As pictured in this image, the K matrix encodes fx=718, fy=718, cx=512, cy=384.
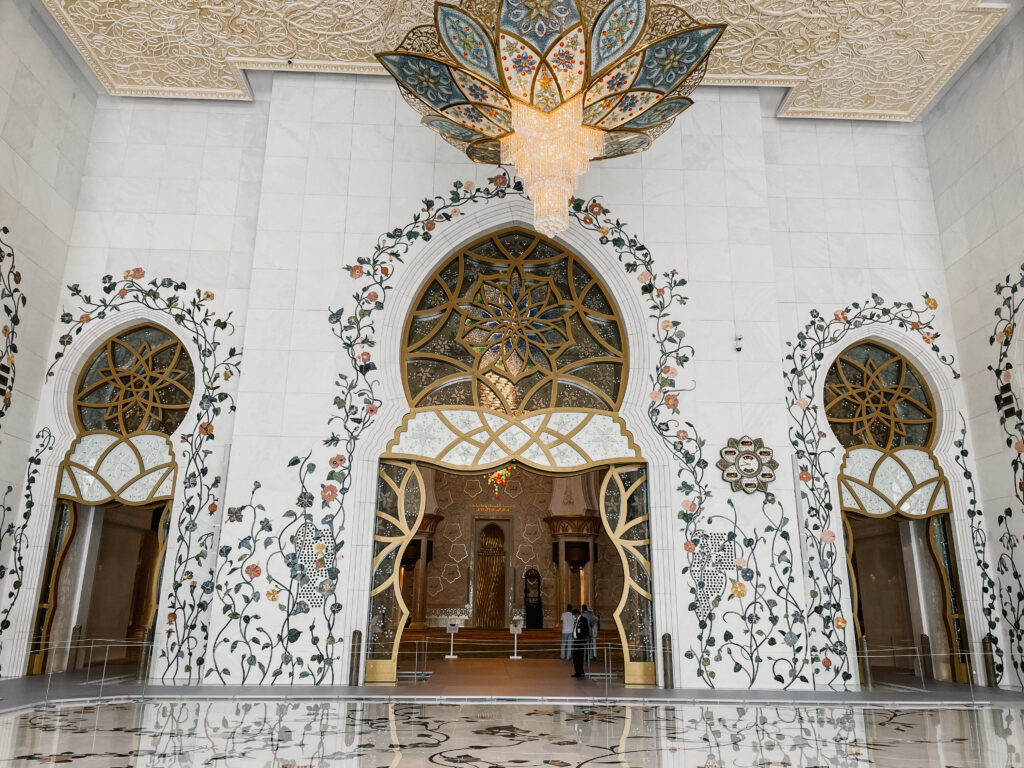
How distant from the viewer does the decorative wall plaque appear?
20.7ft

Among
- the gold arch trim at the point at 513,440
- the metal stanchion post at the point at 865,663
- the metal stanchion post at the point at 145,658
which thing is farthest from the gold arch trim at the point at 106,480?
the metal stanchion post at the point at 865,663

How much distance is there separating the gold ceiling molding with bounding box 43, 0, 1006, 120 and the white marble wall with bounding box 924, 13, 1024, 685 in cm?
32

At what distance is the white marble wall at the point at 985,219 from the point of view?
6.57 metres

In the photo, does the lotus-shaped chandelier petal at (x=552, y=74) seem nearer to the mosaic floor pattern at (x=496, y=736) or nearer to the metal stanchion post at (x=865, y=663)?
the mosaic floor pattern at (x=496, y=736)

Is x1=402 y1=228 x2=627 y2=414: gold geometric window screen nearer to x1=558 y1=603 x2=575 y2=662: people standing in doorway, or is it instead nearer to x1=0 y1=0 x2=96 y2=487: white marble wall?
x1=558 y1=603 x2=575 y2=662: people standing in doorway

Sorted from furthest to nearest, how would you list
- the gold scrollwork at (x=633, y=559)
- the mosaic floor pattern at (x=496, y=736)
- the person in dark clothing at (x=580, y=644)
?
the person in dark clothing at (x=580, y=644), the gold scrollwork at (x=633, y=559), the mosaic floor pattern at (x=496, y=736)

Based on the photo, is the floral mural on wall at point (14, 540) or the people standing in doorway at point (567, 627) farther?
the people standing in doorway at point (567, 627)

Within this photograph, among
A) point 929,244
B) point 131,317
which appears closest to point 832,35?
point 929,244

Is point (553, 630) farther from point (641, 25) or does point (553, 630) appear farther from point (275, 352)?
point (641, 25)

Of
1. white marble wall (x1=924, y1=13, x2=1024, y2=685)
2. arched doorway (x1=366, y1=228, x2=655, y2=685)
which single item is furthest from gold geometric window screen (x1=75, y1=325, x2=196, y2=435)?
white marble wall (x1=924, y1=13, x2=1024, y2=685)

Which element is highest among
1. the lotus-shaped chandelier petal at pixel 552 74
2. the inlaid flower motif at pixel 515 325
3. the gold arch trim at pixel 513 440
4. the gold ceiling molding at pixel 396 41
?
the gold ceiling molding at pixel 396 41

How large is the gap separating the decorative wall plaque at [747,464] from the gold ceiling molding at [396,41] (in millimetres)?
3694

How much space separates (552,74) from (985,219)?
15.9ft

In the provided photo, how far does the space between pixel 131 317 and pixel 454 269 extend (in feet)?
10.3
